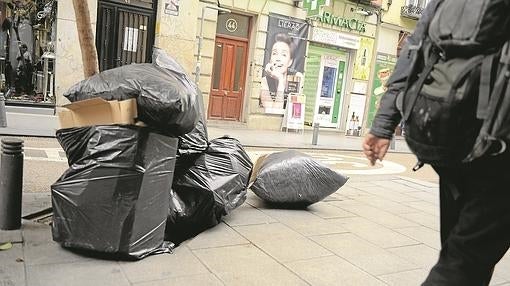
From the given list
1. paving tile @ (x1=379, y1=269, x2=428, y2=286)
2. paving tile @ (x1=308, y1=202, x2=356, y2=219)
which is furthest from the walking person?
paving tile @ (x1=308, y1=202, x2=356, y2=219)

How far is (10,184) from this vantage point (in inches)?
143

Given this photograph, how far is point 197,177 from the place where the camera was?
4.02 metres

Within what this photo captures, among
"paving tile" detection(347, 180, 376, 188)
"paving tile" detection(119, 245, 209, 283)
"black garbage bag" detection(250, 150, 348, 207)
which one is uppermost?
"black garbage bag" detection(250, 150, 348, 207)

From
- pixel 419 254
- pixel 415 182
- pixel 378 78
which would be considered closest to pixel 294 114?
pixel 378 78

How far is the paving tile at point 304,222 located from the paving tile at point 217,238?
25.4 inches

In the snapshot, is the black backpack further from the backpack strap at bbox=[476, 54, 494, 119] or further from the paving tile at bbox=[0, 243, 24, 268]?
the paving tile at bbox=[0, 243, 24, 268]

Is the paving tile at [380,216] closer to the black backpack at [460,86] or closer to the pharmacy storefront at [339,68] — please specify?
the black backpack at [460,86]

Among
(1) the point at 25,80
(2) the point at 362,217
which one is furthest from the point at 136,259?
(1) the point at 25,80

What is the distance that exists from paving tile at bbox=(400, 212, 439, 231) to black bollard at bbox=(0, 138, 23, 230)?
158 inches

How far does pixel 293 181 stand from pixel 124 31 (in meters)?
9.57

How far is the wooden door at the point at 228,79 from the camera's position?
47.5 feet

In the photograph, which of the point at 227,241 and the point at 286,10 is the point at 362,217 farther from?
the point at 286,10

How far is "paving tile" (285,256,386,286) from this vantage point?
329 cm

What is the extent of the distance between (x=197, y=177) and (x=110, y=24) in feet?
32.4
